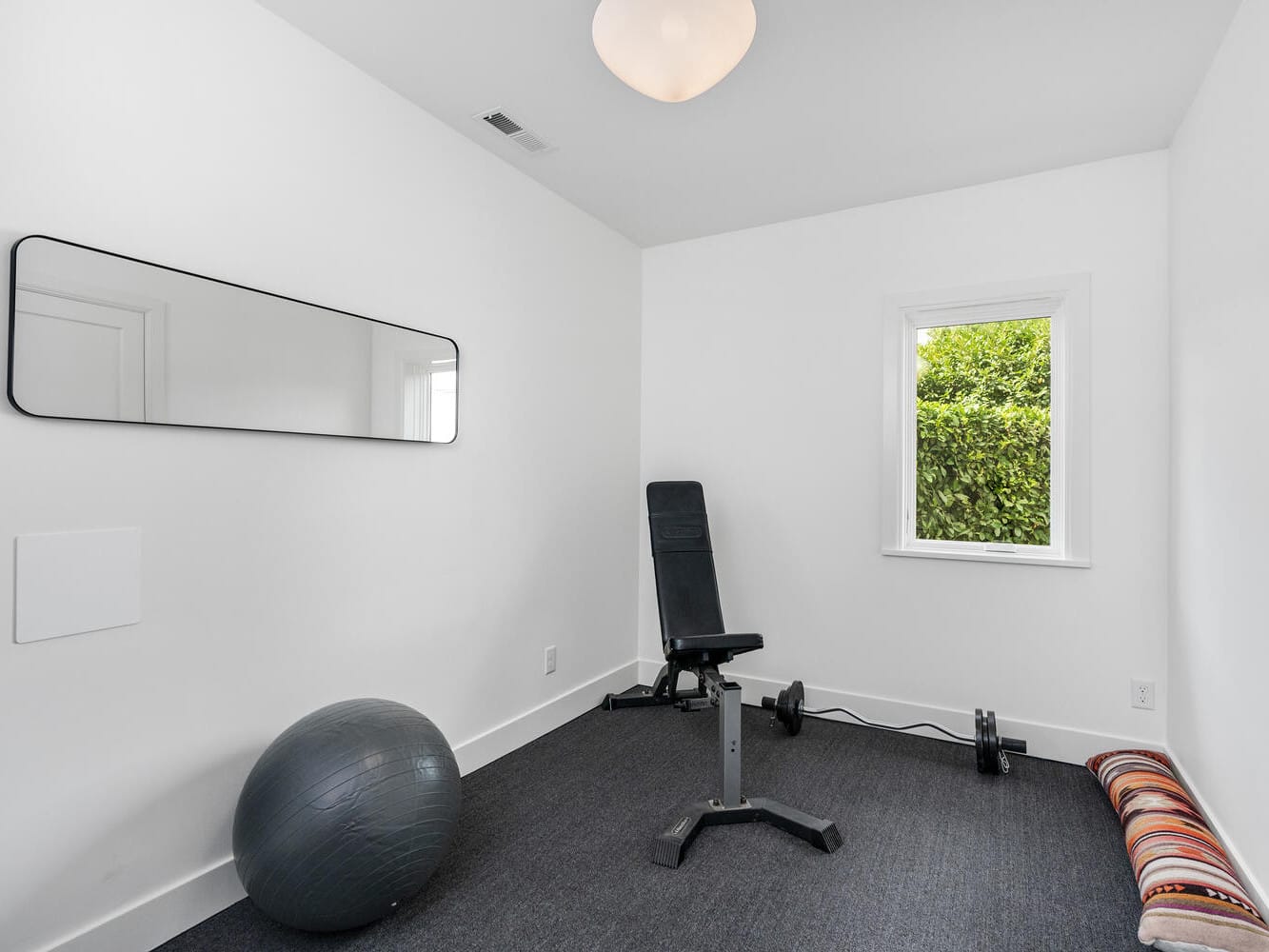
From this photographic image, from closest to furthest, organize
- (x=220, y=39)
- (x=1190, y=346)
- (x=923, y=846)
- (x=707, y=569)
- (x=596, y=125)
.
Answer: (x=220, y=39) < (x=923, y=846) < (x=1190, y=346) < (x=596, y=125) < (x=707, y=569)

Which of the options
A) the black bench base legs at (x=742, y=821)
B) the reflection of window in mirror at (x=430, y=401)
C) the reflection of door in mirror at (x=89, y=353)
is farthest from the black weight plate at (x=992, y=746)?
the reflection of door in mirror at (x=89, y=353)

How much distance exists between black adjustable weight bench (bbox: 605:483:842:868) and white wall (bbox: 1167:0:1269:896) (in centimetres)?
122

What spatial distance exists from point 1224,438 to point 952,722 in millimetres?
1660

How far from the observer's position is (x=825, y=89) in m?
2.36

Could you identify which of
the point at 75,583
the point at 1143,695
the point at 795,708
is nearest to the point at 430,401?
the point at 75,583

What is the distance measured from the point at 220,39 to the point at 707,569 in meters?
2.55

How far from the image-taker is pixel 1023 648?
2996 mm

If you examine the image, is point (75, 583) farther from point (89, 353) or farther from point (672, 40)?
point (672, 40)

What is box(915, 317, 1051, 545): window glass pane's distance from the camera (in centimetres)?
309

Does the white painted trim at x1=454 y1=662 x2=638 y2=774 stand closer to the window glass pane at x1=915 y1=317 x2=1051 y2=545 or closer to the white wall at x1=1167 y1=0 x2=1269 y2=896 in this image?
the window glass pane at x1=915 y1=317 x2=1051 y2=545

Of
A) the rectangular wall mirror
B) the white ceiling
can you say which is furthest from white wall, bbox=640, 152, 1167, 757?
the rectangular wall mirror

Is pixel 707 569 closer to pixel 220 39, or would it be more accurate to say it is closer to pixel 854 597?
pixel 854 597

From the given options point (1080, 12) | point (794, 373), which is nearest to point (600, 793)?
point (794, 373)

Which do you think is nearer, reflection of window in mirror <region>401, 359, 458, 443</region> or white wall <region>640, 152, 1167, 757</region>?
reflection of window in mirror <region>401, 359, 458, 443</region>
